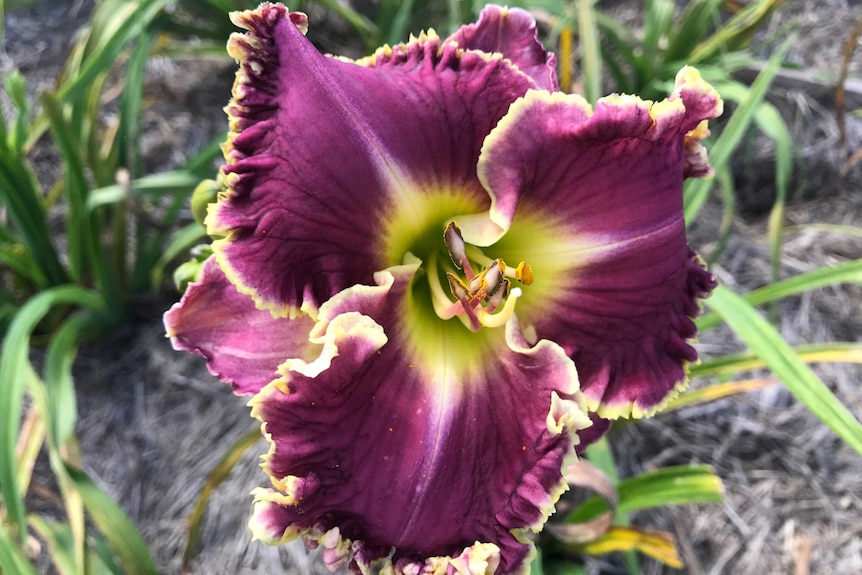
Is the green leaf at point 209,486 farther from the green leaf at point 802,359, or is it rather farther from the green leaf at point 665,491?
the green leaf at point 802,359

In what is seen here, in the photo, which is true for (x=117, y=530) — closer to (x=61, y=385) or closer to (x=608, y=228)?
(x=61, y=385)

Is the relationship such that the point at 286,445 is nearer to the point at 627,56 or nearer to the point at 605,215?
the point at 605,215

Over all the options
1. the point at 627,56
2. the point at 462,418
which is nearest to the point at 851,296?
the point at 627,56

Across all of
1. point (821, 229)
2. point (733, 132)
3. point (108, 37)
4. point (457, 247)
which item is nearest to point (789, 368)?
point (733, 132)

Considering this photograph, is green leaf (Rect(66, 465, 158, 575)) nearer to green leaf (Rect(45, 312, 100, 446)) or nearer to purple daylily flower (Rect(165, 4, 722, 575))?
green leaf (Rect(45, 312, 100, 446))

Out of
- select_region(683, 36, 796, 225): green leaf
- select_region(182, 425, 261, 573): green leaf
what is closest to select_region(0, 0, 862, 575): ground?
select_region(182, 425, 261, 573): green leaf

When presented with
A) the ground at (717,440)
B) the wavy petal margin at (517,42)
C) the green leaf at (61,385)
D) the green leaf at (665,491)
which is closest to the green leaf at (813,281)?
the green leaf at (665,491)

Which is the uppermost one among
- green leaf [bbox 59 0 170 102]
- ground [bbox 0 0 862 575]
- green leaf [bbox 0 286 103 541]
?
green leaf [bbox 59 0 170 102]
